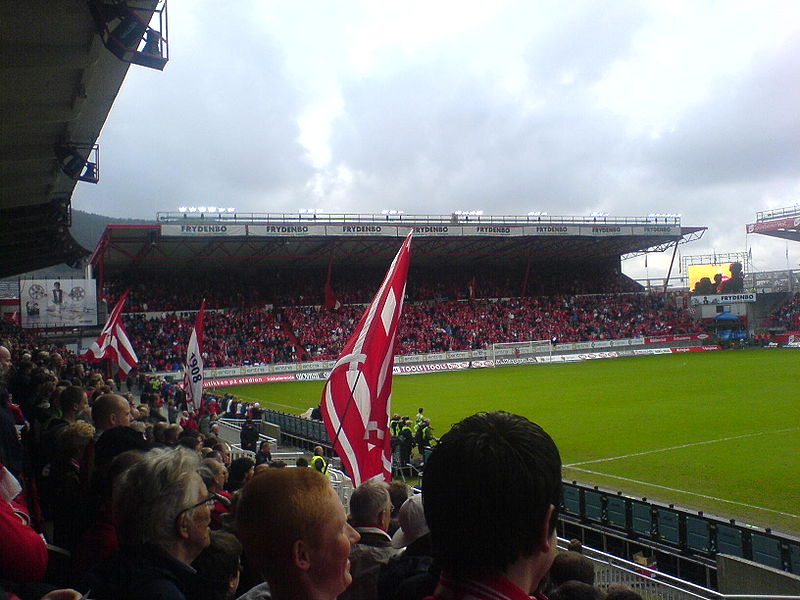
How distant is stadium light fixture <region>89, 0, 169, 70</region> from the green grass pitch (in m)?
11.5

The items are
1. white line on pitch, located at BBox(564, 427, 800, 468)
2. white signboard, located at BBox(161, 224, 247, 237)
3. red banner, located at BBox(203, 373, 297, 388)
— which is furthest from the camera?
white signboard, located at BBox(161, 224, 247, 237)

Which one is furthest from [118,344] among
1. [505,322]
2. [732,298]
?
[732,298]

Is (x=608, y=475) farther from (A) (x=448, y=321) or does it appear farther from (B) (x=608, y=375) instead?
(A) (x=448, y=321)

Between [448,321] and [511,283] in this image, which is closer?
[448,321]

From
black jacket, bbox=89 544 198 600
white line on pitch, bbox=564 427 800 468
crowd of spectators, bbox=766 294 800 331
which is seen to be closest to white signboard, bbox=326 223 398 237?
white line on pitch, bbox=564 427 800 468

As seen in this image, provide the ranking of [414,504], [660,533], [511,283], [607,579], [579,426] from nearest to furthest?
[414,504] → [607,579] → [660,533] → [579,426] → [511,283]

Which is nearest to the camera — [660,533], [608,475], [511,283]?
[660,533]

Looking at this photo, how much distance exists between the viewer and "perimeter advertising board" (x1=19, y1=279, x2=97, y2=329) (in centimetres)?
3650

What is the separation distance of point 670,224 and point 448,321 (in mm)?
18310

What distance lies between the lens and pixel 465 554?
5.48ft

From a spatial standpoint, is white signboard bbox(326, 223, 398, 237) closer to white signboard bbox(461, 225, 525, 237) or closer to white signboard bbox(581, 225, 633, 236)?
white signboard bbox(461, 225, 525, 237)

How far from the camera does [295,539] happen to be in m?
1.91

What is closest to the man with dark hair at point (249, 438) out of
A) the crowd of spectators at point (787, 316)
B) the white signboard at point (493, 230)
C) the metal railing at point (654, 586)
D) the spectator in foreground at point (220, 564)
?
the metal railing at point (654, 586)

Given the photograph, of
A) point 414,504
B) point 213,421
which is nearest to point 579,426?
point 213,421
